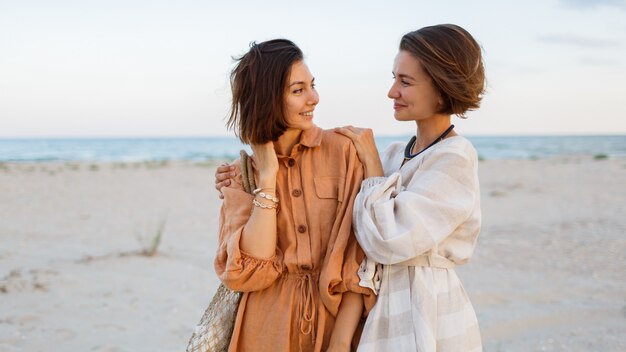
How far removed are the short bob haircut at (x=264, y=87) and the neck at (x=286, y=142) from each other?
0.09m

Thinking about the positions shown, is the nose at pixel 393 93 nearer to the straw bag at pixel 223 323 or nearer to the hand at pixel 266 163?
the hand at pixel 266 163

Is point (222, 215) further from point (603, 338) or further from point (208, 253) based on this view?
point (208, 253)

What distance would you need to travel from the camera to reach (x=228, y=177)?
2.67 m

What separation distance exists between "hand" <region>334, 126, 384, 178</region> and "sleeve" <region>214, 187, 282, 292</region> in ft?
1.55

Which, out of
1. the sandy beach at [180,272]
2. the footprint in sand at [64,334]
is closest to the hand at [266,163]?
the sandy beach at [180,272]

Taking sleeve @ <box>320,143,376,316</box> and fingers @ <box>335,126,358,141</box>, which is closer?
sleeve @ <box>320,143,376,316</box>

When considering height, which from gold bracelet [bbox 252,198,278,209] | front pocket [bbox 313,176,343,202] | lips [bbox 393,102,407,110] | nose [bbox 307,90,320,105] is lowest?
gold bracelet [bbox 252,198,278,209]

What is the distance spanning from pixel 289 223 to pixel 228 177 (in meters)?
0.40

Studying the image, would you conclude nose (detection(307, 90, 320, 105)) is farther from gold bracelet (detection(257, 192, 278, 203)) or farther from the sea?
the sea

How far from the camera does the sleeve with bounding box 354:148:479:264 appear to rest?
2.16 metres

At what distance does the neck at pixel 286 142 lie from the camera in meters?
2.52

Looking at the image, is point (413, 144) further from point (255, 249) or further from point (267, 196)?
point (255, 249)

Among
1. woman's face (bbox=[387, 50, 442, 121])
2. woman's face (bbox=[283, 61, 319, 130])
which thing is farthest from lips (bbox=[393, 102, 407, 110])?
woman's face (bbox=[283, 61, 319, 130])

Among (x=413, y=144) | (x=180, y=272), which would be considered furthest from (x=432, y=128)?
(x=180, y=272)
